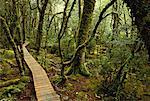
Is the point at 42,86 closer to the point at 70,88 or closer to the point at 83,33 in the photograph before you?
the point at 70,88

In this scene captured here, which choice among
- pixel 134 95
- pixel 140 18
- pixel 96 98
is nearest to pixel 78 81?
pixel 96 98

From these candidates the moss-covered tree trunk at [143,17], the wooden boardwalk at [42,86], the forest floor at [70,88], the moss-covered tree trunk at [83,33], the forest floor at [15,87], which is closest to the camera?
the moss-covered tree trunk at [143,17]

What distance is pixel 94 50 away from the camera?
44.9 feet

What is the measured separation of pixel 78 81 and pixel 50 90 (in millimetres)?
1704

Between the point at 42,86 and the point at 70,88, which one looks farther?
the point at 70,88

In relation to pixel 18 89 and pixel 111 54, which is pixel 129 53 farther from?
pixel 18 89

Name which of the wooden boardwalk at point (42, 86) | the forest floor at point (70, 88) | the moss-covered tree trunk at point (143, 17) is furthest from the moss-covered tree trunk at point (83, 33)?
the moss-covered tree trunk at point (143, 17)

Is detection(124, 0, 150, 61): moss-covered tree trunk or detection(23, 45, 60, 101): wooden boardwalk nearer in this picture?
detection(124, 0, 150, 61): moss-covered tree trunk

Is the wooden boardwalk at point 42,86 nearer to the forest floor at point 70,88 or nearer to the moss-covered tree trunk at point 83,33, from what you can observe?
the forest floor at point 70,88

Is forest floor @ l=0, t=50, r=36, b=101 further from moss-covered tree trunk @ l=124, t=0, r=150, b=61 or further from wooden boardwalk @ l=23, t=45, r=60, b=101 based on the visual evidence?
moss-covered tree trunk @ l=124, t=0, r=150, b=61

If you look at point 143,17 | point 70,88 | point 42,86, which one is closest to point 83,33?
point 70,88

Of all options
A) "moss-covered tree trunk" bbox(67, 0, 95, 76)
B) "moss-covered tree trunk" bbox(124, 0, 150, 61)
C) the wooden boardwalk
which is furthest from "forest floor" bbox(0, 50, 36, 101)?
"moss-covered tree trunk" bbox(124, 0, 150, 61)

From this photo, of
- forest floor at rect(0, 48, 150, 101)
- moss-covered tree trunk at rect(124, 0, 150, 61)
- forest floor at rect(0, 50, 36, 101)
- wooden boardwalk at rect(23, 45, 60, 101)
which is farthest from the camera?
forest floor at rect(0, 50, 36, 101)

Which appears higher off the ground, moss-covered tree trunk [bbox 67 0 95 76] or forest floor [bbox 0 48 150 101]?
moss-covered tree trunk [bbox 67 0 95 76]
